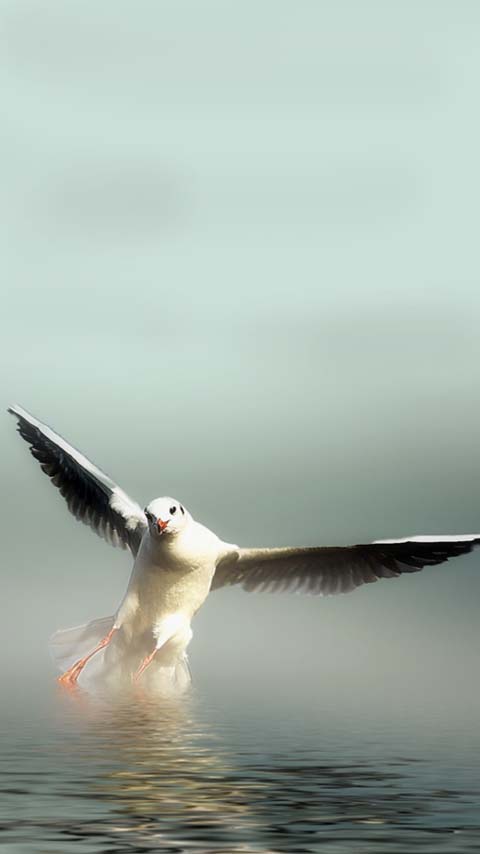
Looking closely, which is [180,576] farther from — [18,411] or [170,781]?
[170,781]

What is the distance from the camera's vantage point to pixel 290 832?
18422mm

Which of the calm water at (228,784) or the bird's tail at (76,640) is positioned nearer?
the calm water at (228,784)

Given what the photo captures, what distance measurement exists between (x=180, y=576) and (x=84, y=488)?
581 cm

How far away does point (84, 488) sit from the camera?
39219mm

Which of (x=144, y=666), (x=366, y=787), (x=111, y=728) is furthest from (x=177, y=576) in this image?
(x=366, y=787)

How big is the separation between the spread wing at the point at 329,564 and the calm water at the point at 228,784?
9.73ft

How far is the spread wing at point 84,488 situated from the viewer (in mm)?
37812

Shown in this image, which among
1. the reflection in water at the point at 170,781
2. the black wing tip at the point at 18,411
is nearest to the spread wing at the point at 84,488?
the black wing tip at the point at 18,411

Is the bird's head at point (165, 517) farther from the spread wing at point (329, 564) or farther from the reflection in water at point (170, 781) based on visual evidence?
the reflection in water at point (170, 781)

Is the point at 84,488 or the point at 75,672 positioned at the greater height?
the point at 84,488

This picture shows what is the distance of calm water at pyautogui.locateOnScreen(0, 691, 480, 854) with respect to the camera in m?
18.0

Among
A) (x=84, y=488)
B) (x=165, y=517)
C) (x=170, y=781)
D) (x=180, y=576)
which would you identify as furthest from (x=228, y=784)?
(x=84, y=488)

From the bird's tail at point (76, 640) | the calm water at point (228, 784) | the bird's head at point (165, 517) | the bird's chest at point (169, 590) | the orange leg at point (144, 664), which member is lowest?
the calm water at point (228, 784)

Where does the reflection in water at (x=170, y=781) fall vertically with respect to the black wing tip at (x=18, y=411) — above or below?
below
